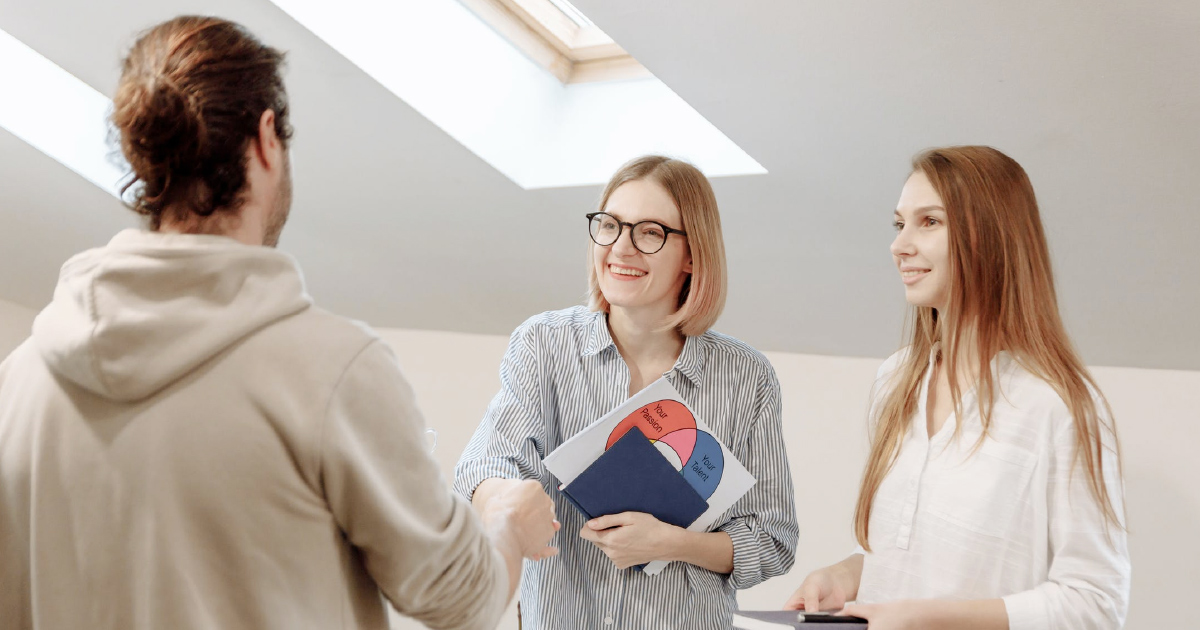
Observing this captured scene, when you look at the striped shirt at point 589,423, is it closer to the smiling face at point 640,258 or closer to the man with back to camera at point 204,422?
the smiling face at point 640,258

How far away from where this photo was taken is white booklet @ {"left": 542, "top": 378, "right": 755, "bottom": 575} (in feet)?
5.32

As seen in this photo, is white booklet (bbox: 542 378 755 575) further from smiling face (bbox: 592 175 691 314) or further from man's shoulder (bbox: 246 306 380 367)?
man's shoulder (bbox: 246 306 380 367)

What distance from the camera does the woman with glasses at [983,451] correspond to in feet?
4.33

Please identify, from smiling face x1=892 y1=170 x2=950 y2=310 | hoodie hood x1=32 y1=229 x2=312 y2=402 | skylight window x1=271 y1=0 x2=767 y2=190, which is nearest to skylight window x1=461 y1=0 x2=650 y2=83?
skylight window x1=271 y1=0 x2=767 y2=190

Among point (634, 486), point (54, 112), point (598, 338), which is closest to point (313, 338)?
point (634, 486)

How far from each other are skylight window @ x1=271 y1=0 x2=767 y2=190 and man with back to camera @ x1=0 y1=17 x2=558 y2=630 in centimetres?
165

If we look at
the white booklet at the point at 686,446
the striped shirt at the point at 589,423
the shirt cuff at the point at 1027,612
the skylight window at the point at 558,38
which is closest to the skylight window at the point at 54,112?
the skylight window at the point at 558,38

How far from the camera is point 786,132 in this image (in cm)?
223

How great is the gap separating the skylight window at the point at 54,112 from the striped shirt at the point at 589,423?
2.71 m

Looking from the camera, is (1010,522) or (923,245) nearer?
(1010,522)

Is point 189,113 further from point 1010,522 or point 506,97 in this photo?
point 506,97

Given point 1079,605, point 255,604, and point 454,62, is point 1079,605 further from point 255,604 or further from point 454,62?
point 454,62

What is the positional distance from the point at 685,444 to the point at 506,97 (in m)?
1.62

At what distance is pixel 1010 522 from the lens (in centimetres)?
138
